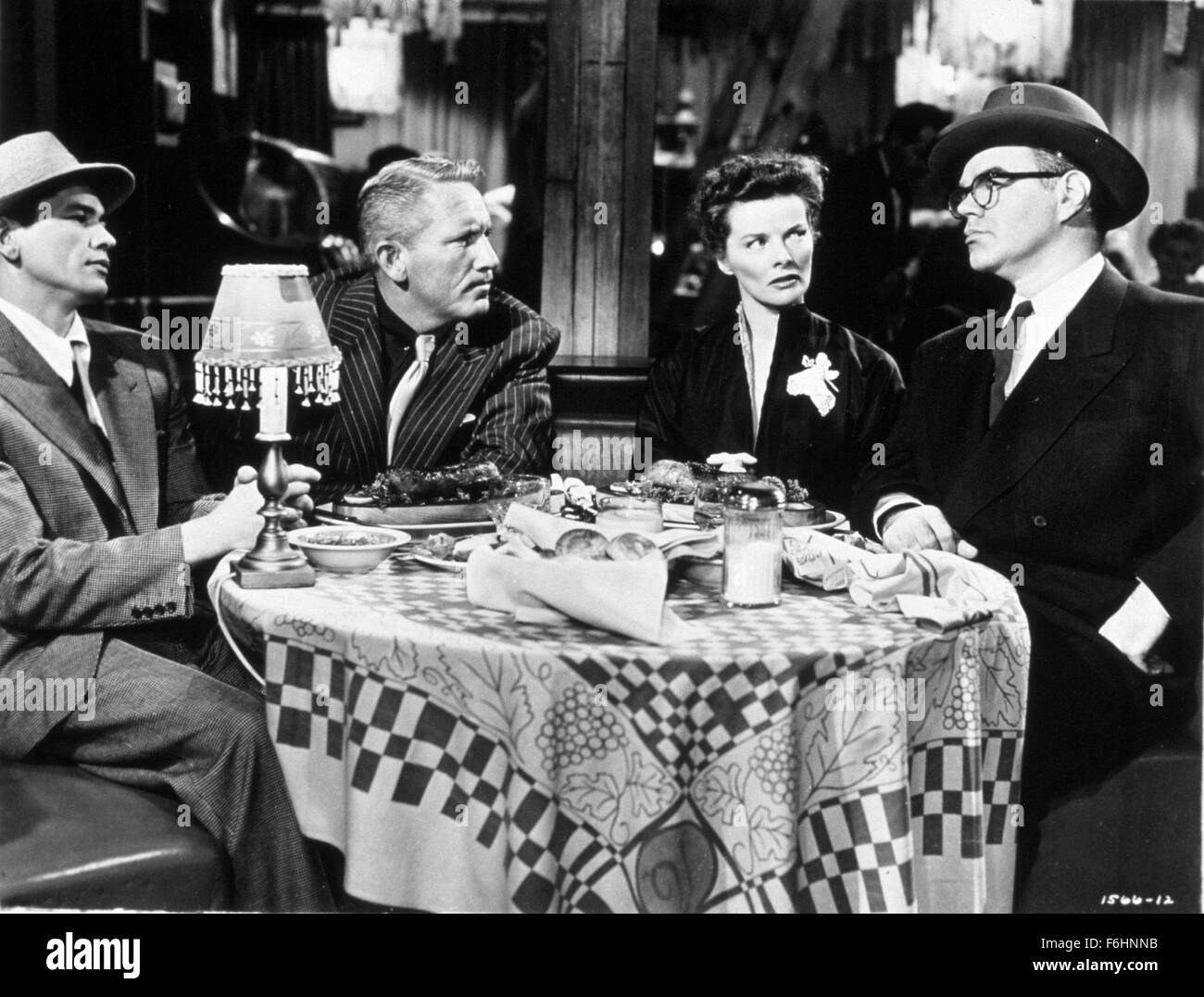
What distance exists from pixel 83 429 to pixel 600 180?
182cm

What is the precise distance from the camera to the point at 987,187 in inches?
128

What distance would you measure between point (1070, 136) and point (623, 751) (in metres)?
1.90

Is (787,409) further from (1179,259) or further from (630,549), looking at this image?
(630,549)

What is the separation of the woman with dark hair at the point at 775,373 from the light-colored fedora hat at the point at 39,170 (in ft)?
5.02

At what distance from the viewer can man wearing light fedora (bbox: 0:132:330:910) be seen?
2.60m

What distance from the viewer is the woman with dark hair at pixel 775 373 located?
3.65m

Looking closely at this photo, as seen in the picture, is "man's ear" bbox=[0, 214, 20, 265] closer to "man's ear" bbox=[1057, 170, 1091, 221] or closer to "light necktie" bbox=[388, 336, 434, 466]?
"light necktie" bbox=[388, 336, 434, 466]

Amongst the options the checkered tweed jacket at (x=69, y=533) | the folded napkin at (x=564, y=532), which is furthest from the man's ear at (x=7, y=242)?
the folded napkin at (x=564, y=532)

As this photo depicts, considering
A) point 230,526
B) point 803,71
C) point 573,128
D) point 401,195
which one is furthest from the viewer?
point 573,128

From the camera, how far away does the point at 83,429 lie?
286 cm

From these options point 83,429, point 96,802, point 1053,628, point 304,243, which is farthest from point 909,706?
point 304,243

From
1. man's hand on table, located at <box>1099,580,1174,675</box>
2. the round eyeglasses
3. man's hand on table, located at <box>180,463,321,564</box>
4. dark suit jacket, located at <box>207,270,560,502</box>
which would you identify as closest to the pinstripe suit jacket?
dark suit jacket, located at <box>207,270,560,502</box>

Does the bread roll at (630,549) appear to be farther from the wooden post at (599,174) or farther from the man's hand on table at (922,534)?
the wooden post at (599,174)

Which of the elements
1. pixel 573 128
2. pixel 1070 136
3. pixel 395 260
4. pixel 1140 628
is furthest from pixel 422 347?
pixel 1140 628
